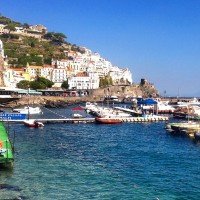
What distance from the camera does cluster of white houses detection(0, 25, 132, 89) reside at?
111 m

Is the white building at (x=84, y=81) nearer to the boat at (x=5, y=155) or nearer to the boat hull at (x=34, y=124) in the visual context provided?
the boat hull at (x=34, y=124)

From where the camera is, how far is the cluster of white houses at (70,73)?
111144mm

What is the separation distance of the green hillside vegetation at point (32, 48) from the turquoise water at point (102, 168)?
87922mm

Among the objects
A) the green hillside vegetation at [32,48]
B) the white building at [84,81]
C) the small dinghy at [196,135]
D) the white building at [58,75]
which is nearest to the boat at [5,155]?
the small dinghy at [196,135]

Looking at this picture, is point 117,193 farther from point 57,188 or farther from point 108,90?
point 108,90

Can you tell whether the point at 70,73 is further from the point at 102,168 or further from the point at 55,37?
the point at 102,168

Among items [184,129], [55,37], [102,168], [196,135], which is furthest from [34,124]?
[55,37]

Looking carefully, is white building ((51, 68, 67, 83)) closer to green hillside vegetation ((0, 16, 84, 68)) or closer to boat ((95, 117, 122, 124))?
green hillside vegetation ((0, 16, 84, 68))

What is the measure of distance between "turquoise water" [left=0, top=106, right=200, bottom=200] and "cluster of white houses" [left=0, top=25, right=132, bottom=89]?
216ft

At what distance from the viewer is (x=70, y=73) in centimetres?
13088

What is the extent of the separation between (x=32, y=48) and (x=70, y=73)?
19.4 m

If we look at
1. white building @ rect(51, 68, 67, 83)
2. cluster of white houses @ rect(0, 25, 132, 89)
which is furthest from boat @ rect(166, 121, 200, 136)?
white building @ rect(51, 68, 67, 83)

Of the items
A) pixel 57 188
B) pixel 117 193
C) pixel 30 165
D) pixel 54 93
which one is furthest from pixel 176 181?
pixel 54 93

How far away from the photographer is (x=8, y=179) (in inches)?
846
